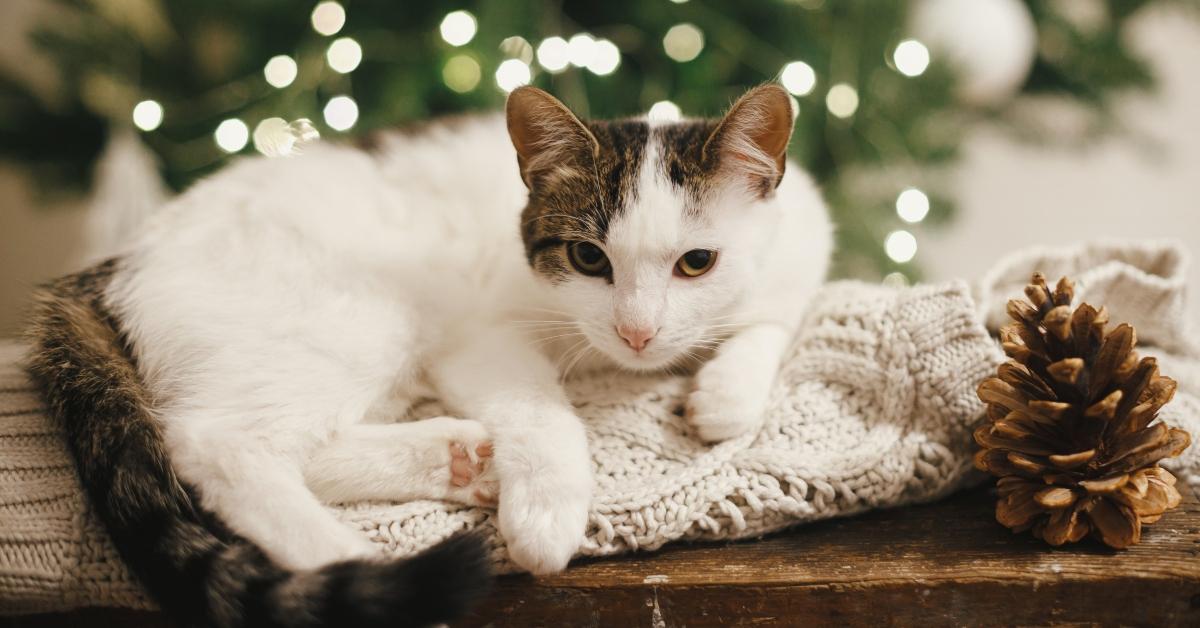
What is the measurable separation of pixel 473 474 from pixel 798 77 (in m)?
1.34

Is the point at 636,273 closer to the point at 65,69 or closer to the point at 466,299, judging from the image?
the point at 466,299

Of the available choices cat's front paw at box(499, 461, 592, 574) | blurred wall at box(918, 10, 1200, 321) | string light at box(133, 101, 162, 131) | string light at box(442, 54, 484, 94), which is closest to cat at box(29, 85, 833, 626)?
cat's front paw at box(499, 461, 592, 574)

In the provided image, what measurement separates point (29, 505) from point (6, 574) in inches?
Result: 3.5

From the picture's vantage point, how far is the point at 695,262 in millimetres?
1102

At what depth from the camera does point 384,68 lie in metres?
1.82

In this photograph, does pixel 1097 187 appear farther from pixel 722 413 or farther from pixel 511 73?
pixel 722 413

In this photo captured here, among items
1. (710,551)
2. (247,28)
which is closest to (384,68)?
(247,28)

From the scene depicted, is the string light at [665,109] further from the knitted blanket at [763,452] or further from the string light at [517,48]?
the knitted blanket at [763,452]

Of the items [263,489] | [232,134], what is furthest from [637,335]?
[232,134]

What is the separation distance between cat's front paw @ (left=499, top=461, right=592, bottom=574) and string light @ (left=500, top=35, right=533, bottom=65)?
3.85 feet

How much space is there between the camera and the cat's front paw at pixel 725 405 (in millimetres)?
1038

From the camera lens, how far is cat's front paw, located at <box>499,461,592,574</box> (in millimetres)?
874

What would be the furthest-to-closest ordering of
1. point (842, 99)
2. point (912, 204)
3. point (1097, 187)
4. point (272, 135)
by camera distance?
point (1097, 187), point (912, 204), point (842, 99), point (272, 135)

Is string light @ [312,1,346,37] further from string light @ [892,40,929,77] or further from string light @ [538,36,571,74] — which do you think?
string light @ [892,40,929,77]
